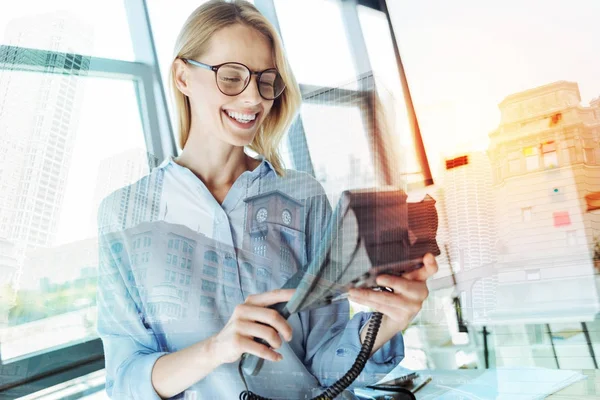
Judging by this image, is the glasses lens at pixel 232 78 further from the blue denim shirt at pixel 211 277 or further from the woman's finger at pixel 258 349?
the woman's finger at pixel 258 349

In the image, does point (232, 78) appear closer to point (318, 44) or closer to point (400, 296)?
point (318, 44)

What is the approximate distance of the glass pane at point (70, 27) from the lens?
1442mm

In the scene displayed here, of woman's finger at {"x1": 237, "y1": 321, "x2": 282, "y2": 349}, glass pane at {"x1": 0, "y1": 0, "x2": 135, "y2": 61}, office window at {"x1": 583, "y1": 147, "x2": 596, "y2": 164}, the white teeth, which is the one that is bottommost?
woman's finger at {"x1": 237, "y1": 321, "x2": 282, "y2": 349}

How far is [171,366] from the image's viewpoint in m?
1.06

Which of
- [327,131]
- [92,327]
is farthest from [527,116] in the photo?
[92,327]

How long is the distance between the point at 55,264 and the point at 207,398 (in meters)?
0.53

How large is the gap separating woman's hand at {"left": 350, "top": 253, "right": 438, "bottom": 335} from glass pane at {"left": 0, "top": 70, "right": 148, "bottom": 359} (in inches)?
25.2

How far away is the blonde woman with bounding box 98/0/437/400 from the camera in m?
1.00

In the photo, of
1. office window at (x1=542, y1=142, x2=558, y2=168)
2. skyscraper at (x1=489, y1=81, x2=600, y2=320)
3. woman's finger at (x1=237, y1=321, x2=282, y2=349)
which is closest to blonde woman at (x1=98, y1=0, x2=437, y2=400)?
woman's finger at (x1=237, y1=321, x2=282, y2=349)

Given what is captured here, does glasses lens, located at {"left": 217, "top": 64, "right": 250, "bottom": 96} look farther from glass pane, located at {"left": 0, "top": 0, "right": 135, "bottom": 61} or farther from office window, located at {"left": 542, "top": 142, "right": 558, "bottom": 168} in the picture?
office window, located at {"left": 542, "top": 142, "right": 558, "bottom": 168}

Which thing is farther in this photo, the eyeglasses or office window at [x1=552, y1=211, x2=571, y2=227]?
the eyeglasses

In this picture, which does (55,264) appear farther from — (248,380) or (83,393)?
(248,380)

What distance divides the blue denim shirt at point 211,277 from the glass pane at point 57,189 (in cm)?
10

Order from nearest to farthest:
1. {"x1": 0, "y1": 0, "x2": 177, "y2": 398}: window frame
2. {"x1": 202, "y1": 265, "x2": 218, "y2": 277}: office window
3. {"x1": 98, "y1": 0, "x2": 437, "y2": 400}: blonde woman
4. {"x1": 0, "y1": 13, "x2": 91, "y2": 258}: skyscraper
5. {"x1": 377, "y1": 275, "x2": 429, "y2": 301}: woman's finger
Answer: {"x1": 377, "y1": 275, "x2": 429, "y2": 301}: woman's finger → {"x1": 98, "y1": 0, "x2": 437, "y2": 400}: blonde woman → {"x1": 202, "y1": 265, "x2": 218, "y2": 277}: office window → {"x1": 0, "y1": 0, "x2": 177, "y2": 398}: window frame → {"x1": 0, "y1": 13, "x2": 91, "y2": 258}: skyscraper
